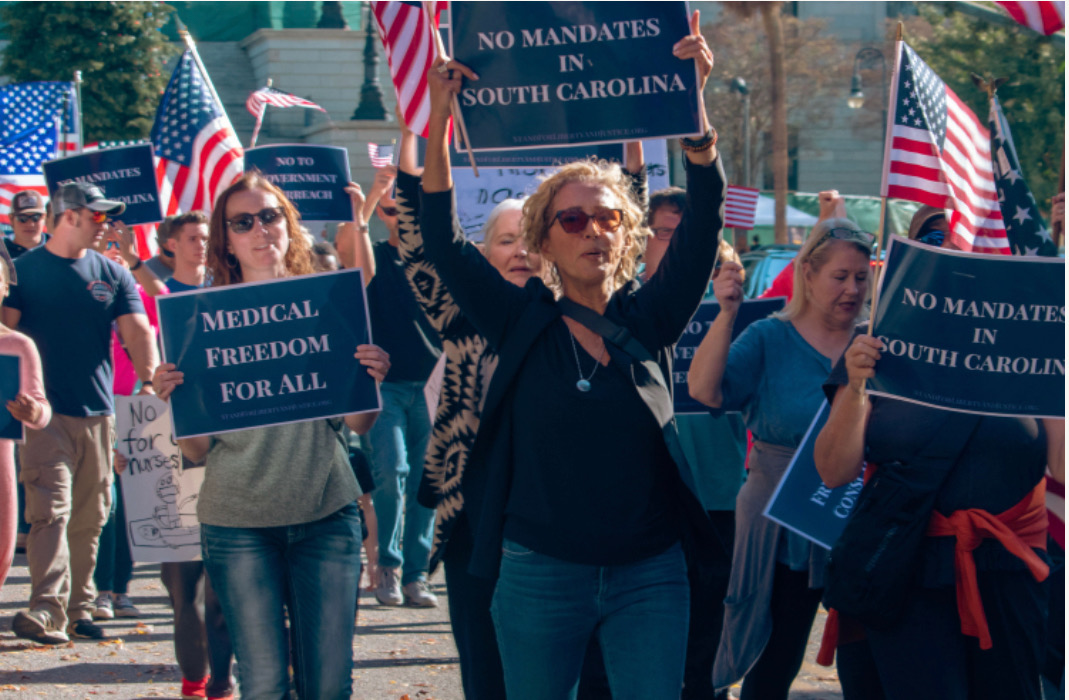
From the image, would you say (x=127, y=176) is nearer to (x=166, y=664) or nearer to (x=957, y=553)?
(x=166, y=664)

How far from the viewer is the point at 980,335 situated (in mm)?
3365

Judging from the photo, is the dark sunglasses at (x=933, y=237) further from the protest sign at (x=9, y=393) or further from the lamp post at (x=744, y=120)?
the lamp post at (x=744, y=120)

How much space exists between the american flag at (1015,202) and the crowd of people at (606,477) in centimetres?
37

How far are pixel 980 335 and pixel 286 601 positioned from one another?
2.15 meters

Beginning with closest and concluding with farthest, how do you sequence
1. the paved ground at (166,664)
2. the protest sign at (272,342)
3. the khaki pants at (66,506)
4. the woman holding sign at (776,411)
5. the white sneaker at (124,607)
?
the protest sign at (272,342)
the woman holding sign at (776,411)
the paved ground at (166,664)
the khaki pants at (66,506)
the white sneaker at (124,607)

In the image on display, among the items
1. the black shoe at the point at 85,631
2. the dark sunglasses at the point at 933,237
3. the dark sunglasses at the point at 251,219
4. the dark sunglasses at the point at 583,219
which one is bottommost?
the black shoe at the point at 85,631

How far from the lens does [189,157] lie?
337 inches

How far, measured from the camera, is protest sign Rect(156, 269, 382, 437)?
4098mm

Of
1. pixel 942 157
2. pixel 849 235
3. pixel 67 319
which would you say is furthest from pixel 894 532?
pixel 67 319

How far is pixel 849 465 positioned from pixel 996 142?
6.99ft

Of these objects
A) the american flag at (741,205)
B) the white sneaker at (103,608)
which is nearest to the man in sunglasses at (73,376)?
the white sneaker at (103,608)

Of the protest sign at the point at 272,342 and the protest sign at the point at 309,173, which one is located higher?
the protest sign at the point at 309,173

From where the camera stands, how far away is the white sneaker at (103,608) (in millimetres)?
7004

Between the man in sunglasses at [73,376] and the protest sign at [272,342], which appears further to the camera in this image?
the man in sunglasses at [73,376]
